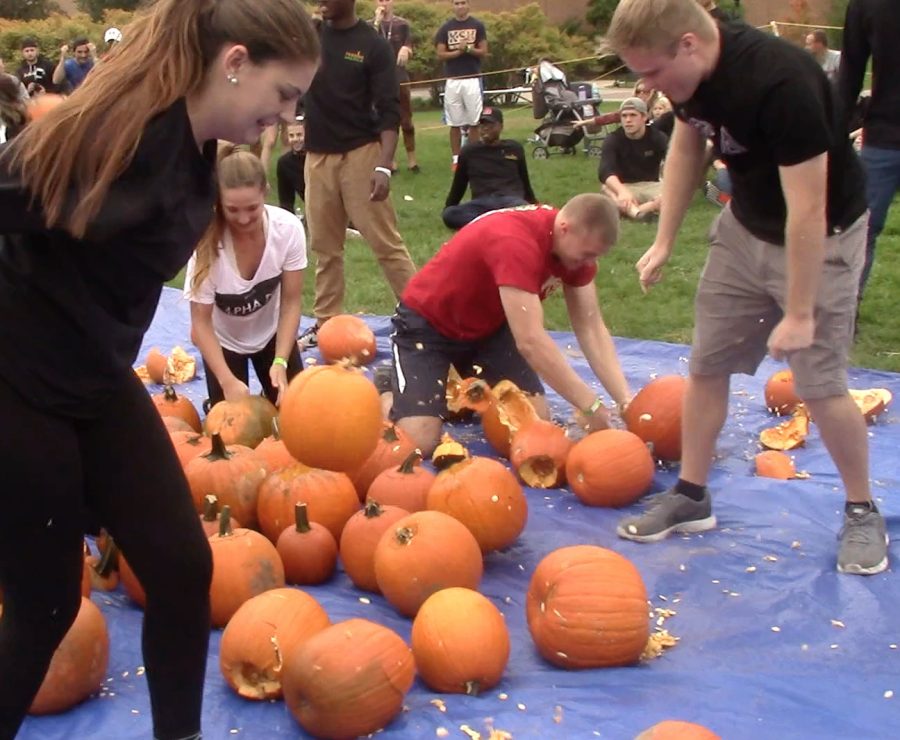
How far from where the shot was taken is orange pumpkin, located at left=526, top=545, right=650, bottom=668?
2643 millimetres

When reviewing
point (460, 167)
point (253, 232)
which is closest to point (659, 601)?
point (253, 232)

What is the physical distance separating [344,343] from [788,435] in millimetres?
2339

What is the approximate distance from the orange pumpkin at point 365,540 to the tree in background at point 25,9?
125 ft

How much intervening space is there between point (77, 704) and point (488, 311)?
2.42 metres

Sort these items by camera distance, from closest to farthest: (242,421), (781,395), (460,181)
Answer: (242,421) < (781,395) < (460,181)

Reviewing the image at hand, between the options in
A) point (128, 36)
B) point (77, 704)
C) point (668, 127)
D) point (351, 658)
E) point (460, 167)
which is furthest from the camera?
point (668, 127)

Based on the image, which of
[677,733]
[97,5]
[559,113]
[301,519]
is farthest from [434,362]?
[97,5]

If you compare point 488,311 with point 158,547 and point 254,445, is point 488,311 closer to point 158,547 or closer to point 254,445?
point 254,445

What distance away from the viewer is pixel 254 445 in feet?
13.0

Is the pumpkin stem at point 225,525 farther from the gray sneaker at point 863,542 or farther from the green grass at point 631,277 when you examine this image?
the green grass at point 631,277

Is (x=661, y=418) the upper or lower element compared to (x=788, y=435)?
upper

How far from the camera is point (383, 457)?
364 centimetres

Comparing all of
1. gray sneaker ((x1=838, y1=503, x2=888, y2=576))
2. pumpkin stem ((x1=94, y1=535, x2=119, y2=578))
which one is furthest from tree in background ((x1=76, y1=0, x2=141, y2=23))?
gray sneaker ((x1=838, y1=503, x2=888, y2=576))

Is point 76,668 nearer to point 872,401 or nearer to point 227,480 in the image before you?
point 227,480
